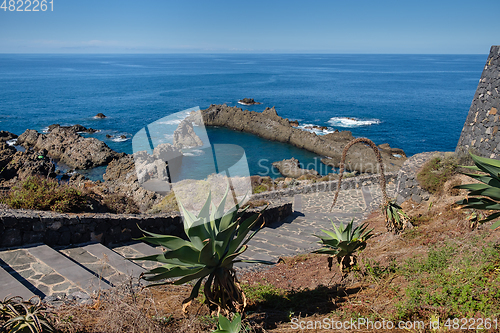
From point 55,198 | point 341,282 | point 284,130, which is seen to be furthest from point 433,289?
point 284,130

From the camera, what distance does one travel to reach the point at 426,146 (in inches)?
1599

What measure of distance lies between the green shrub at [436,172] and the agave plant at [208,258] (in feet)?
27.0

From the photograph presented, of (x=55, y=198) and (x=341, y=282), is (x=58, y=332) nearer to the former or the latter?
(x=341, y=282)

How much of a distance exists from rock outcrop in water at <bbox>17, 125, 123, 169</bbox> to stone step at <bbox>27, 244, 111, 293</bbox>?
1055 inches

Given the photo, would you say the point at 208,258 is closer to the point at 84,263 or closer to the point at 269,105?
the point at 84,263

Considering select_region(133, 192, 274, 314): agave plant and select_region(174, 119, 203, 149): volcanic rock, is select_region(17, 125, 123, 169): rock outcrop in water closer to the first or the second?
select_region(174, 119, 203, 149): volcanic rock

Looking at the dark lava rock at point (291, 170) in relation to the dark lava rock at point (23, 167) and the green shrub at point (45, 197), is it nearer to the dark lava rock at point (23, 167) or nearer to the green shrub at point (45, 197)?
the dark lava rock at point (23, 167)

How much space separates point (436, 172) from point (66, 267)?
949cm

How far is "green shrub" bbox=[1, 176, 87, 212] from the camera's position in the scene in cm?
675

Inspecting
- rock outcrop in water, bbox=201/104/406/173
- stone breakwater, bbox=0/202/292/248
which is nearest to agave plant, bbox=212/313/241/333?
stone breakwater, bbox=0/202/292/248

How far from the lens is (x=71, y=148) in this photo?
3219cm

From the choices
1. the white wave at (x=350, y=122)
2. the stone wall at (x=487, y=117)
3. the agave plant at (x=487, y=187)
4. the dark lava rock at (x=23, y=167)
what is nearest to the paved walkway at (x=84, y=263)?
the agave plant at (x=487, y=187)

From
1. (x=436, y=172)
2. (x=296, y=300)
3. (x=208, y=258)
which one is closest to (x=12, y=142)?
(x=436, y=172)

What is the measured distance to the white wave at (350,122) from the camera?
5112 cm
